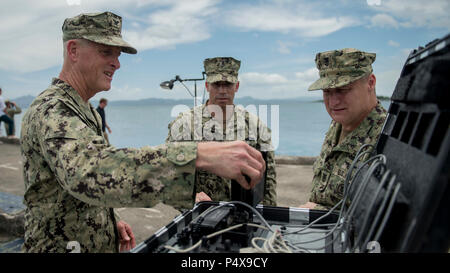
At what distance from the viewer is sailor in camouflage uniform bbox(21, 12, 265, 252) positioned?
3.74 feet

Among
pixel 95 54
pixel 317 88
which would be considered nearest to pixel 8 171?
pixel 95 54

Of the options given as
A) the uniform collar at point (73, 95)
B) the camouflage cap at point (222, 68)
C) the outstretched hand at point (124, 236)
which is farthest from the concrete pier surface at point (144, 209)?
the uniform collar at point (73, 95)

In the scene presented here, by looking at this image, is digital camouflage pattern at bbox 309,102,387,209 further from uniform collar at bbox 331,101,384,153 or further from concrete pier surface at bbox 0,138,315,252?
concrete pier surface at bbox 0,138,315,252

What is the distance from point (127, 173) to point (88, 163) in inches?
6.1

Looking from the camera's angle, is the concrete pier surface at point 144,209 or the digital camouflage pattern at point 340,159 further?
the concrete pier surface at point 144,209

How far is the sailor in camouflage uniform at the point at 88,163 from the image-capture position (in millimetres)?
1140

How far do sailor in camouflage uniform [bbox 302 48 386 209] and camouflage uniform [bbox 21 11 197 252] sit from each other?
4.70ft

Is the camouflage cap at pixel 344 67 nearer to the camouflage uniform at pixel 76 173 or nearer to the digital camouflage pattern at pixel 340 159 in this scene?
the digital camouflage pattern at pixel 340 159

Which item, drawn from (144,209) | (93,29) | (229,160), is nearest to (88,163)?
(229,160)

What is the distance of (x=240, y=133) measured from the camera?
348cm

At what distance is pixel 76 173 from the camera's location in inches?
44.7

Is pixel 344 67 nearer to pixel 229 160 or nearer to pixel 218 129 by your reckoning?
pixel 229 160

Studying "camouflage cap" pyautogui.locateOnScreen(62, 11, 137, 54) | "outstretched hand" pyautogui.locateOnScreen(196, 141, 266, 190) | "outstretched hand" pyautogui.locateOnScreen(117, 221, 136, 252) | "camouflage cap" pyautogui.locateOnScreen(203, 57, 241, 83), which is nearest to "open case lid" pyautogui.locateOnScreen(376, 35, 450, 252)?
"outstretched hand" pyautogui.locateOnScreen(196, 141, 266, 190)

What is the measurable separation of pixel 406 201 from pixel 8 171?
9.69 m
